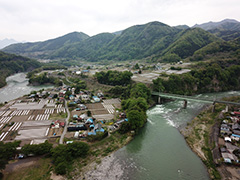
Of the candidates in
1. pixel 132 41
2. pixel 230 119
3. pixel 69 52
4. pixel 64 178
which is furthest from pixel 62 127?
pixel 69 52

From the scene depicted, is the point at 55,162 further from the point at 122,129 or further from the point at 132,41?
the point at 132,41

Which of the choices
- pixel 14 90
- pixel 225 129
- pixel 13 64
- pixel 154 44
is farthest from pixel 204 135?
pixel 154 44

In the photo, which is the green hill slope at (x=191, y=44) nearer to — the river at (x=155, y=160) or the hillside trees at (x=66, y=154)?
the river at (x=155, y=160)

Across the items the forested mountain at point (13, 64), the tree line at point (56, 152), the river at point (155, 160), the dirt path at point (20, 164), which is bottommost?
the river at point (155, 160)

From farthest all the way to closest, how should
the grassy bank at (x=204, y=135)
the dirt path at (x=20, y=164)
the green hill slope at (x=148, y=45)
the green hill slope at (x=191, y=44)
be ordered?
1. the green hill slope at (x=148, y=45)
2. the green hill slope at (x=191, y=44)
3. the grassy bank at (x=204, y=135)
4. the dirt path at (x=20, y=164)

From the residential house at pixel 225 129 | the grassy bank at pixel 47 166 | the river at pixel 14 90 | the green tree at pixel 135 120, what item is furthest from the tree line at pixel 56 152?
the river at pixel 14 90

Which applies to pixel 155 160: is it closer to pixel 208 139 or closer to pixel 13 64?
pixel 208 139

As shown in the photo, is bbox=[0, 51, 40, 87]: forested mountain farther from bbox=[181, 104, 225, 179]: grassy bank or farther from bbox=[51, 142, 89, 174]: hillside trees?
bbox=[181, 104, 225, 179]: grassy bank
